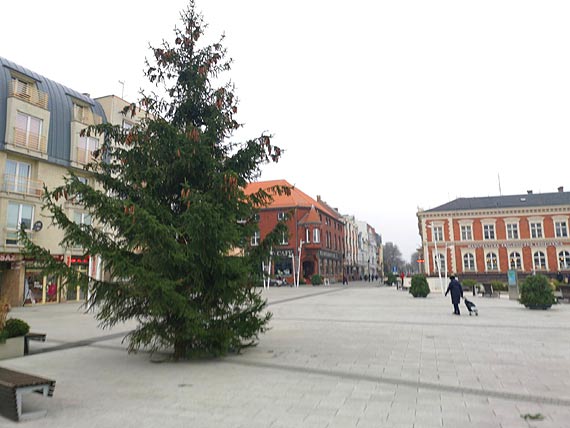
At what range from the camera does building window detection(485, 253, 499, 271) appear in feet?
189

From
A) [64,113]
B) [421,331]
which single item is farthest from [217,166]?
[64,113]

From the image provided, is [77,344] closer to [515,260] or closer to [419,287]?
[419,287]

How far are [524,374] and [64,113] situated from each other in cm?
2886

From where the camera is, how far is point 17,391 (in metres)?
4.94

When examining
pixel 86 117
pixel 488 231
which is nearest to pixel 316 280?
pixel 488 231

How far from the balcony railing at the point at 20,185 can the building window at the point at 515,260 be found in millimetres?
56916

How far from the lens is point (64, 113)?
27.0 m

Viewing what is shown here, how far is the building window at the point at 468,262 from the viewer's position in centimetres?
5822

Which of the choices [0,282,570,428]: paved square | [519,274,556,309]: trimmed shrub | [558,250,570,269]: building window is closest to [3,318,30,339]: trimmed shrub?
[0,282,570,428]: paved square

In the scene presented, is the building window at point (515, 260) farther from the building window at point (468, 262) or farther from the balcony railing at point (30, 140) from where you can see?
the balcony railing at point (30, 140)

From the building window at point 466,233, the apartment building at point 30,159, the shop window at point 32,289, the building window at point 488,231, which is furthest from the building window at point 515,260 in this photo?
the shop window at point 32,289

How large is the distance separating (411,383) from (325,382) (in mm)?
1360

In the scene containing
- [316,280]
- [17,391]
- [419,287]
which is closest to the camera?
[17,391]

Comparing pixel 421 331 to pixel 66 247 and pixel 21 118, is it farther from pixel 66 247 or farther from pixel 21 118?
pixel 21 118
